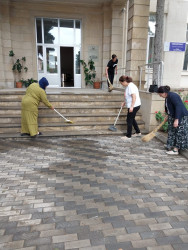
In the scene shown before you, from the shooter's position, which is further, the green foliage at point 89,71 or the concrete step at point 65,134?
the green foliage at point 89,71

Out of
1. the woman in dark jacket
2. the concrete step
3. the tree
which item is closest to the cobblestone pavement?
the woman in dark jacket

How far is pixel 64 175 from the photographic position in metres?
3.52

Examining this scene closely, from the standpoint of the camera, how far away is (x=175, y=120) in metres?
4.21

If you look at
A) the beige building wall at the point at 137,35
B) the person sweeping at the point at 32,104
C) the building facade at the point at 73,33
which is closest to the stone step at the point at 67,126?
the person sweeping at the point at 32,104

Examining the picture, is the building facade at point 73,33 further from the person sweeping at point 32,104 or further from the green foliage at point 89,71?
the person sweeping at point 32,104

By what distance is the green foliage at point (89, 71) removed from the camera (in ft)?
38.2

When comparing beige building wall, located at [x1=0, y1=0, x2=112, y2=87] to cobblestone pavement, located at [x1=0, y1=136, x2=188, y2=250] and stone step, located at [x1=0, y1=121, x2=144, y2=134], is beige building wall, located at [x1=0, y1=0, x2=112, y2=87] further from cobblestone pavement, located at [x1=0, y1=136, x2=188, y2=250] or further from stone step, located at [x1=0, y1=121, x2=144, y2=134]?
cobblestone pavement, located at [x1=0, y1=136, x2=188, y2=250]

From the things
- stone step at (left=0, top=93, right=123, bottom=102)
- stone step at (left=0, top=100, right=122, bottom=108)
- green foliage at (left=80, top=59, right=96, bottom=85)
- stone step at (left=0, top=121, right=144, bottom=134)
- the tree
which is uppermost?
the tree

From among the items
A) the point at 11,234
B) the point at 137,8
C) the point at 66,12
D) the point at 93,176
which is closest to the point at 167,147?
the point at 93,176

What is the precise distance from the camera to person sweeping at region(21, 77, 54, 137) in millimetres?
5312

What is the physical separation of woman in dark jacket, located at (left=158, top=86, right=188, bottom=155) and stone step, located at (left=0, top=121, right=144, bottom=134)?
200 centimetres

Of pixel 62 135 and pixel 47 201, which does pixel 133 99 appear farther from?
pixel 47 201

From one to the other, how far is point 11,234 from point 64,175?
1390 millimetres

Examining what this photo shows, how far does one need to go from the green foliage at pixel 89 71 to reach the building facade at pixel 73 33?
318mm
